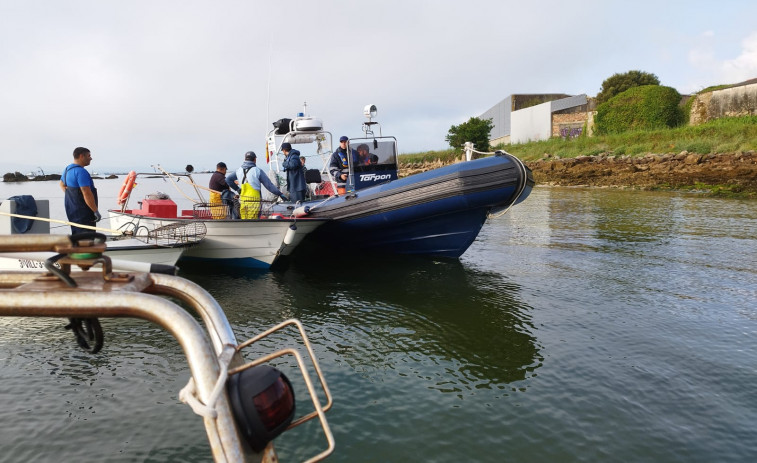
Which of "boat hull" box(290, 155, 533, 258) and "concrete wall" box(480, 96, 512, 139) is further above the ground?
"concrete wall" box(480, 96, 512, 139)

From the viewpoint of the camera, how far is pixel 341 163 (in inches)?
388

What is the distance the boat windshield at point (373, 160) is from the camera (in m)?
9.61

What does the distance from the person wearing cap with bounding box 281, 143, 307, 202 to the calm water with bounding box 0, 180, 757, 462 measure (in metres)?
2.13

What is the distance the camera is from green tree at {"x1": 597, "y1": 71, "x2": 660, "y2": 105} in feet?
122

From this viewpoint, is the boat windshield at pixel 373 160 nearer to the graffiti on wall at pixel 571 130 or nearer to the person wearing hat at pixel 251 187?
the person wearing hat at pixel 251 187

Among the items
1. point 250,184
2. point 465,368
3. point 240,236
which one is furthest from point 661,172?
point 465,368

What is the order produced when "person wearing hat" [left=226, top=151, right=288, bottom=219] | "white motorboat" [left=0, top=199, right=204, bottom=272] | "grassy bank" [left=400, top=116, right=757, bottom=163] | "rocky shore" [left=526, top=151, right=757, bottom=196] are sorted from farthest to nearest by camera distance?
"grassy bank" [left=400, top=116, right=757, bottom=163]
"rocky shore" [left=526, top=151, right=757, bottom=196]
"person wearing hat" [left=226, top=151, right=288, bottom=219]
"white motorboat" [left=0, top=199, right=204, bottom=272]

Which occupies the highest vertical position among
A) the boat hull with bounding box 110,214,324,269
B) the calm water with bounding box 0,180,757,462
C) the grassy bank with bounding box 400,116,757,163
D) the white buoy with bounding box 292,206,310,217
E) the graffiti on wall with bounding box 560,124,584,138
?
the graffiti on wall with bounding box 560,124,584,138

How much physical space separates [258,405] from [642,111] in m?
32.5

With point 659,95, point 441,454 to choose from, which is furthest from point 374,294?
point 659,95

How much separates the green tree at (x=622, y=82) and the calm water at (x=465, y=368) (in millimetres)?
33364

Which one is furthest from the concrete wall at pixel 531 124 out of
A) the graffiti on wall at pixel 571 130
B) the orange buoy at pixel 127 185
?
the orange buoy at pixel 127 185

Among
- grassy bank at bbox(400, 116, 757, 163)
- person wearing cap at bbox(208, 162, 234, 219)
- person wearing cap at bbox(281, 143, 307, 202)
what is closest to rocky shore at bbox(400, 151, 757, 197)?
grassy bank at bbox(400, 116, 757, 163)

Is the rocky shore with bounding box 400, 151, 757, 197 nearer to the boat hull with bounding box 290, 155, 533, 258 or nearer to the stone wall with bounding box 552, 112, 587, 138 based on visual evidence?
the stone wall with bounding box 552, 112, 587, 138
